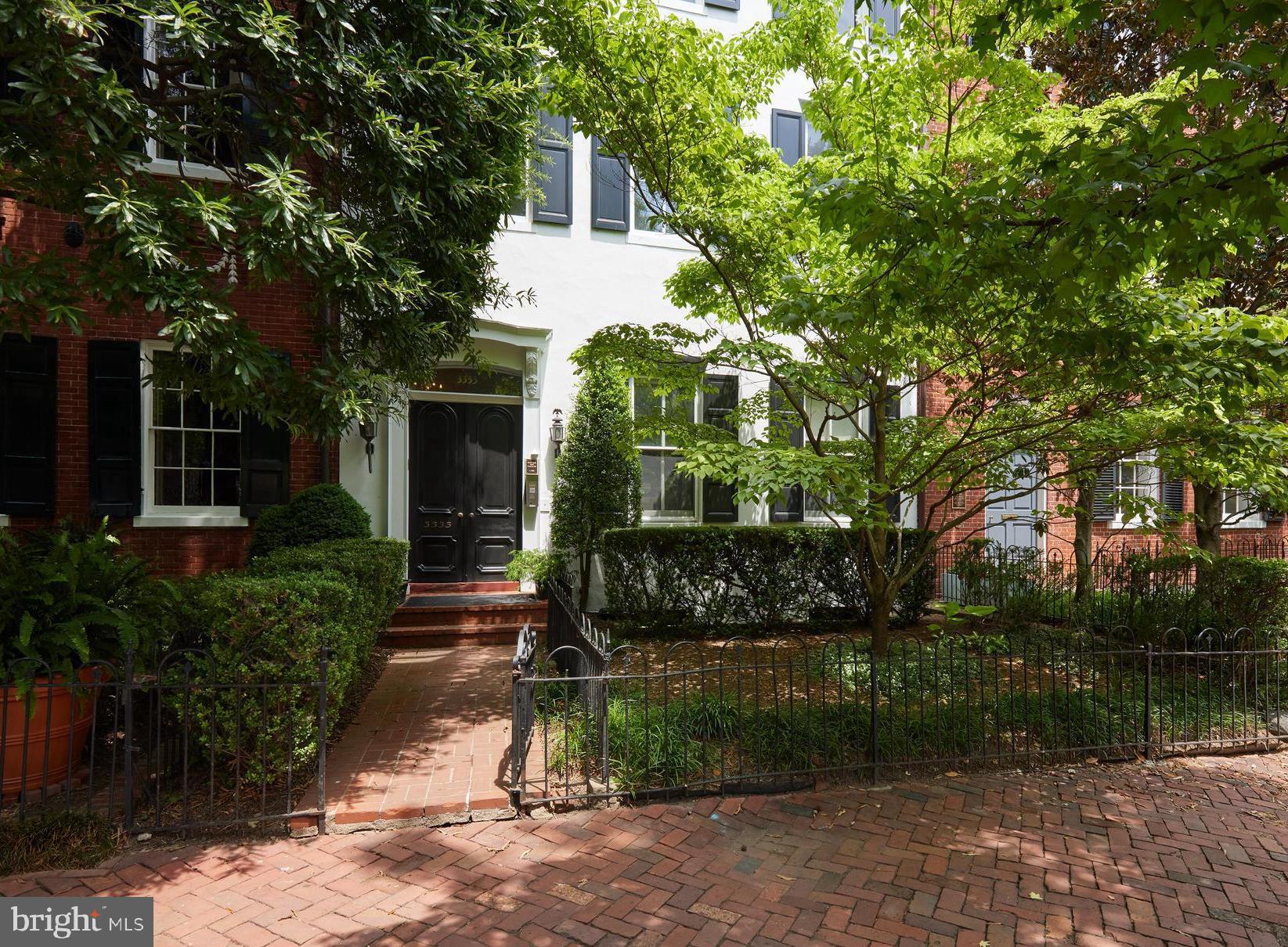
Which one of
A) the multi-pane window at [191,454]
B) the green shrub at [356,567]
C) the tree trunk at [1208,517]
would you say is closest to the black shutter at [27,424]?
the multi-pane window at [191,454]

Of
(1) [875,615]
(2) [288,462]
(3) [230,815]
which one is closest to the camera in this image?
(3) [230,815]

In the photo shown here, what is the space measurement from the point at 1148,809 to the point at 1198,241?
3.56 m

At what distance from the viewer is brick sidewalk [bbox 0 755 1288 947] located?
10.4 feet

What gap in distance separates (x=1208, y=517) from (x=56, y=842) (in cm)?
1128

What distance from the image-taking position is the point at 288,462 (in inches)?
334

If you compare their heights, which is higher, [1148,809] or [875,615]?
[875,615]

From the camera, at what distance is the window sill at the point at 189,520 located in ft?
26.3

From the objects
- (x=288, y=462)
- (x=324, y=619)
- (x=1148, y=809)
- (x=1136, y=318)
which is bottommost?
(x=1148, y=809)

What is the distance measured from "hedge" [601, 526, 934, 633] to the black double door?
5.81 feet

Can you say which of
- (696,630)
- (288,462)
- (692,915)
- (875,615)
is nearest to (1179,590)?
(875,615)

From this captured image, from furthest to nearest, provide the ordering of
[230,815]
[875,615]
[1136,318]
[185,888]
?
1. [875,615]
2. [1136,318]
3. [230,815]
4. [185,888]

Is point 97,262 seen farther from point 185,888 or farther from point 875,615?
point 875,615

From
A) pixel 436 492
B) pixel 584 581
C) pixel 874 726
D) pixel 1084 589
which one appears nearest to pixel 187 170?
pixel 436 492

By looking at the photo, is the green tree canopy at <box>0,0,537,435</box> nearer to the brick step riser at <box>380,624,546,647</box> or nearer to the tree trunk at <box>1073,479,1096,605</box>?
the brick step riser at <box>380,624,546,647</box>
